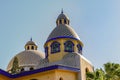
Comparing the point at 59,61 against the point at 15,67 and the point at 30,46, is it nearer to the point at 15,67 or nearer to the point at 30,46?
the point at 15,67

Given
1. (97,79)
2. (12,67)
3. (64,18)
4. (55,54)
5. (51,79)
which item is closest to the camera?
(97,79)

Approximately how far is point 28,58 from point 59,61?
11.1m

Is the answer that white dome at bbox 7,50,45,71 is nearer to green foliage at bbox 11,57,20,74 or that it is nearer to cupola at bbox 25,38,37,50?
green foliage at bbox 11,57,20,74

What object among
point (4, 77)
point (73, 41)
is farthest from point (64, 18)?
point (4, 77)

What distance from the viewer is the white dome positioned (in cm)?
4119

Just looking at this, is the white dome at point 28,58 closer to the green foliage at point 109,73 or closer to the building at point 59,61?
the building at point 59,61

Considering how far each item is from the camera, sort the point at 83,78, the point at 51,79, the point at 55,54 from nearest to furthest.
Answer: the point at 51,79, the point at 83,78, the point at 55,54

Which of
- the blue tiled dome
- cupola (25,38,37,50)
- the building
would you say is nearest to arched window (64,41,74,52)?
the building

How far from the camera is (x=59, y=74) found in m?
28.1

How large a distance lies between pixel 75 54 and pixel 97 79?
808cm

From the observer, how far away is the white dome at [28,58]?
4119 centimetres

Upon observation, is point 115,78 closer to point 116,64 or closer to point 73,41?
point 116,64

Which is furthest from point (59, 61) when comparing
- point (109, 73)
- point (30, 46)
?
A: point (30, 46)

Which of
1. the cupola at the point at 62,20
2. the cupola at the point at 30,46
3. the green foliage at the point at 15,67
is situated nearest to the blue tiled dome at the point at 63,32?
the cupola at the point at 62,20
